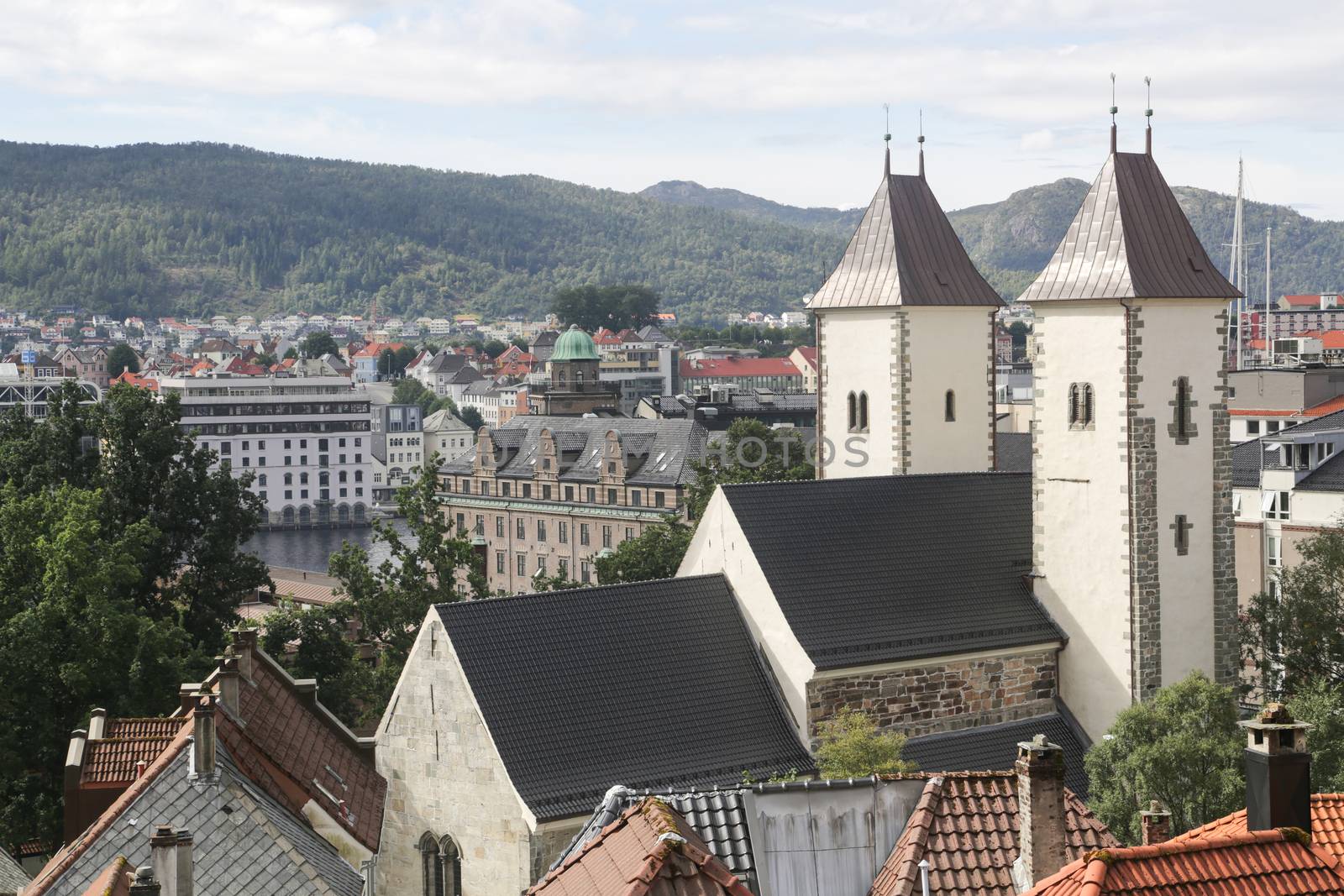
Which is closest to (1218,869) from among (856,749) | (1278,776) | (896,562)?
(1278,776)

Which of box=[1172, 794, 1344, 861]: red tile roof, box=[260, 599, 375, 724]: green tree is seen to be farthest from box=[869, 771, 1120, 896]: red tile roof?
box=[260, 599, 375, 724]: green tree

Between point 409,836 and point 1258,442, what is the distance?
1461 inches

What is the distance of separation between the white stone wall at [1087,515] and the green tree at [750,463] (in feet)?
65.1

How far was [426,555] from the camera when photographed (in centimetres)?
4453

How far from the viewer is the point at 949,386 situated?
34312 millimetres

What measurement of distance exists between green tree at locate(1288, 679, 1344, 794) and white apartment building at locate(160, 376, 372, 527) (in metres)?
133

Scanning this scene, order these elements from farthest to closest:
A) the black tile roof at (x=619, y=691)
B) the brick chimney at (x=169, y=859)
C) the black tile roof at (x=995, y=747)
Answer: the black tile roof at (x=995, y=747) → the black tile roof at (x=619, y=691) → the brick chimney at (x=169, y=859)

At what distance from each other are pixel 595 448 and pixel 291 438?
71.4 m

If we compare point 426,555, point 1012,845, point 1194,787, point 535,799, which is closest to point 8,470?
point 426,555

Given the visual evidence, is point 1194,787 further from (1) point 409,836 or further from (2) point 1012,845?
(2) point 1012,845

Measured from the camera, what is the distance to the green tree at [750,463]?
52.4 metres

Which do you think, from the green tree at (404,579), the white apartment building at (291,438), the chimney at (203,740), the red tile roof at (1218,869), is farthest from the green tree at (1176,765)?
the white apartment building at (291,438)

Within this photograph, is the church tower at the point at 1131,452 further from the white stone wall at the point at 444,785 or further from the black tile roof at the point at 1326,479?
the black tile roof at the point at 1326,479

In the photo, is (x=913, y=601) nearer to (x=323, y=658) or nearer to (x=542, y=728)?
(x=542, y=728)
